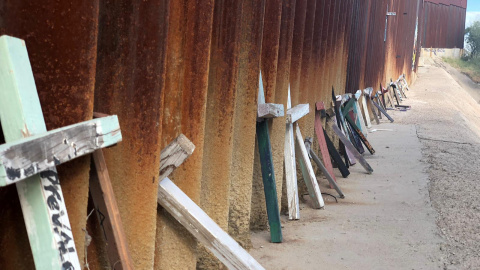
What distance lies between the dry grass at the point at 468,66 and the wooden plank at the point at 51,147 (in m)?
47.7

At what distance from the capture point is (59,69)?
7.59 ft

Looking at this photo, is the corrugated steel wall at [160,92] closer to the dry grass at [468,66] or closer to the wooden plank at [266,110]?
the wooden plank at [266,110]

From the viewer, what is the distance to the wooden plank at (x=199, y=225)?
340 centimetres

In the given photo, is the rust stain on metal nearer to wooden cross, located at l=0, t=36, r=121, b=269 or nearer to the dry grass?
wooden cross, located at l=0, t=36, r=121, b=269

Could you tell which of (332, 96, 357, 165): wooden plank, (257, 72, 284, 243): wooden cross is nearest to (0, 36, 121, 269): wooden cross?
(257, 72, 284, 243): wooden cross

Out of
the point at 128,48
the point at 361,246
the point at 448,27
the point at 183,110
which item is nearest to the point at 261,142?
the point at 361,246

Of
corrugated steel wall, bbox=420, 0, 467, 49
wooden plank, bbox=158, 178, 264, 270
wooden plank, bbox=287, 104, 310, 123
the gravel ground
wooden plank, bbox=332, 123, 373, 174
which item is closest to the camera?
wooden plank, bbox=158, 178, 264, 270

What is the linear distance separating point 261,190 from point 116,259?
3.29 metres

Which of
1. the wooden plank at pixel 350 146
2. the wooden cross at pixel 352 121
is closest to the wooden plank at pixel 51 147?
the wooden plank at pixel 350 146

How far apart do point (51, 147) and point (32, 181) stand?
4.6 inches

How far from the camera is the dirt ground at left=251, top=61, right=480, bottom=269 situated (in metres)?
5.45

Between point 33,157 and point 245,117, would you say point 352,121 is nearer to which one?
point 245,117

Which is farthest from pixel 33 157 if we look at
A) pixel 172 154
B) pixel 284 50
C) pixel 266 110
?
pixel 284 50

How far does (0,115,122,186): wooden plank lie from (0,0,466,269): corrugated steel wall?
0.12 m
